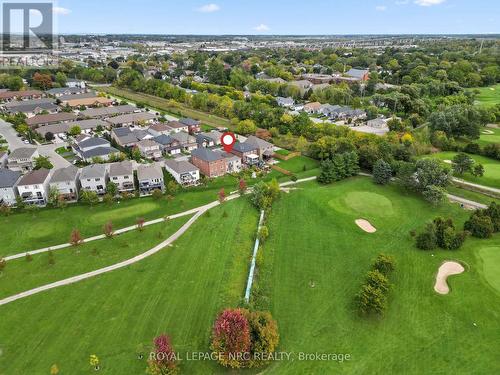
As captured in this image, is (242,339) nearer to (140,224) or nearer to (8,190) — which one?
(140,224)

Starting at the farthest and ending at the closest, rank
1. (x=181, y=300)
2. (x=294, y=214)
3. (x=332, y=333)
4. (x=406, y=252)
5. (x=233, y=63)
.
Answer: (x=233, y=63) < (x=294, y=214) < (x=406, y=252) < (x=181, y=300) < (x=332, y=333)

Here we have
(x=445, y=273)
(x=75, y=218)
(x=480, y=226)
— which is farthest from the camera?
(x=75, y=218)

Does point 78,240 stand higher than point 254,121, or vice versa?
point 254,121

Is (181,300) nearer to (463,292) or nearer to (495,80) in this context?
(463,292)

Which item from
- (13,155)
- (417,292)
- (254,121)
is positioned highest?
(254,121)

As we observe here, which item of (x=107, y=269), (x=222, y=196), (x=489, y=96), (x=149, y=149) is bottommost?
(x=107, y=269)

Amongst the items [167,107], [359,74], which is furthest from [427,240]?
[359,74]

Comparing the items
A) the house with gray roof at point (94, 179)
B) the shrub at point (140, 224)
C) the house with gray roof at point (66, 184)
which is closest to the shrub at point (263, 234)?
the shrub at point (140, 224)

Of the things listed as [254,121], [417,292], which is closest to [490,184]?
[417,292]
